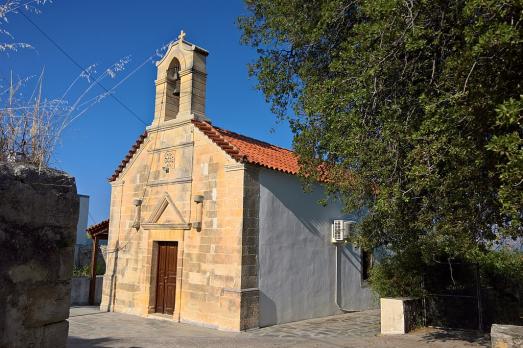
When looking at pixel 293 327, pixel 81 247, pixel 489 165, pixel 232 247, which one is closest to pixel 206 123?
pixel 232 247

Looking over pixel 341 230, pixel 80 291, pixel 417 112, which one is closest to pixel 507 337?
pixel 417 112

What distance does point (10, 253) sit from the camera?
2258mm

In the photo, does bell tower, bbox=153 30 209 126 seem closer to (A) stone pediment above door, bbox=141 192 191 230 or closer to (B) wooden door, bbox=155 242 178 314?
(A) stone pediment above door, bbox=141 192 191 230

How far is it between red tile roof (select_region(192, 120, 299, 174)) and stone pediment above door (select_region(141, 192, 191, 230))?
2.23 m

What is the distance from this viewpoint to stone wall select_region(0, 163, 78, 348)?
2.26 metres

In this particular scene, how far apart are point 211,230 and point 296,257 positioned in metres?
2.42

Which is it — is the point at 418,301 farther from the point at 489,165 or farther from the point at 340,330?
the point at 489,165

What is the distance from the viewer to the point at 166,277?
40.0 feet

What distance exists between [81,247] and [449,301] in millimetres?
16030

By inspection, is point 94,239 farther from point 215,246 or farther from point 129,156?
point 215,246

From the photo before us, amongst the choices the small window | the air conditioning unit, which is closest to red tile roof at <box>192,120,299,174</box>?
the air conditioning unit

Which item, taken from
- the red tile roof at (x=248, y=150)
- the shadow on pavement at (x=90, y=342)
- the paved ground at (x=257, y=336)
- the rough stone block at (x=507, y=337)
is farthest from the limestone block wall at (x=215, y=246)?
the rough stone block at (x=507, y=337)

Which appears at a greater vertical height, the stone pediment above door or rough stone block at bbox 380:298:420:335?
the stone pediment above door

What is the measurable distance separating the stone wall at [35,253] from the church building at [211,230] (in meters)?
7.84
